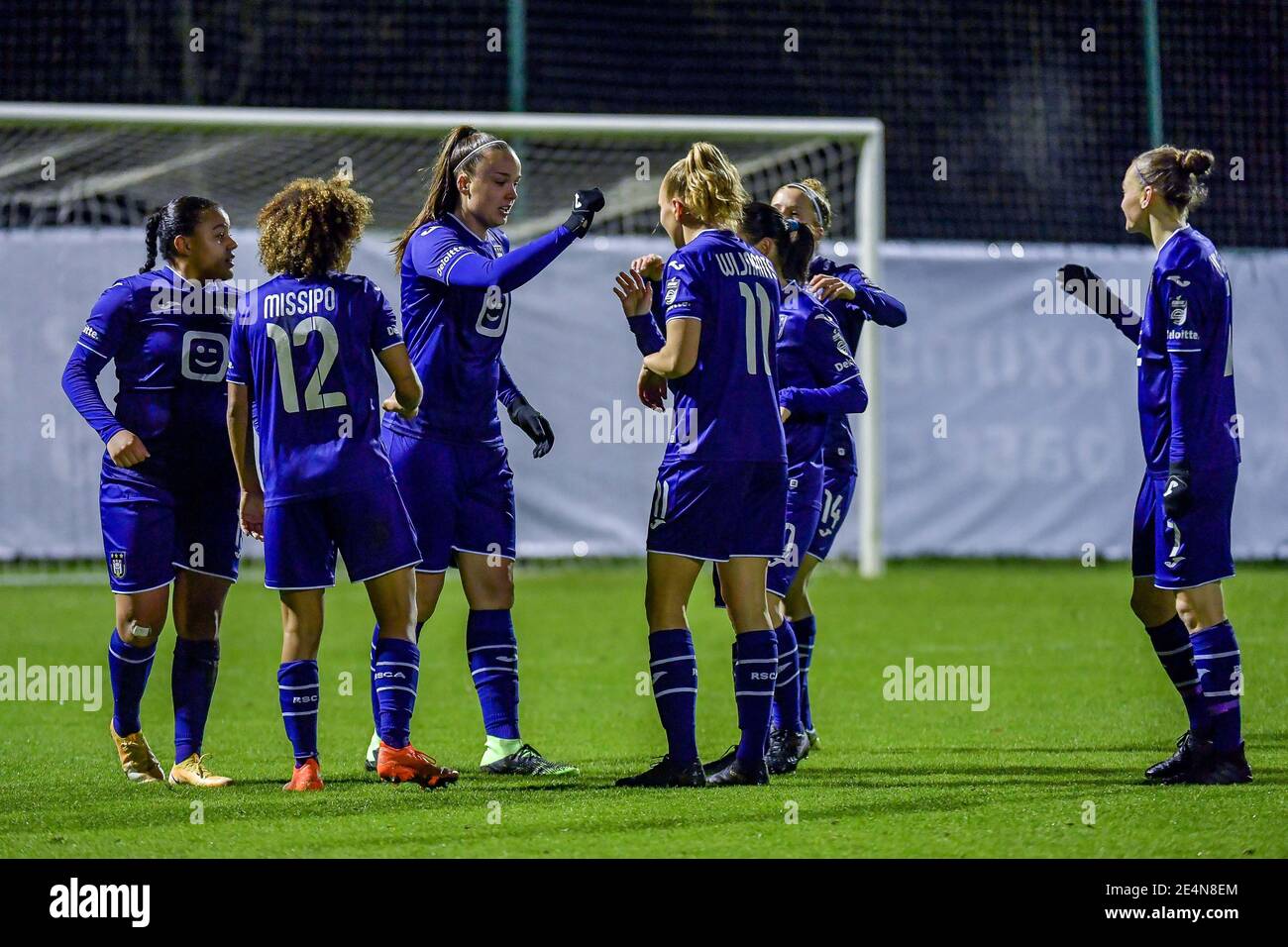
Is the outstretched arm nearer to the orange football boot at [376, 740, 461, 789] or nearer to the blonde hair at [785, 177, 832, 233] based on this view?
the blonde hair at [785, 177, 832, 233]

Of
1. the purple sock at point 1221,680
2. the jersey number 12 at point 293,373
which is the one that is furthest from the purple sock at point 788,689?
the jersey number 12 at point 293,373

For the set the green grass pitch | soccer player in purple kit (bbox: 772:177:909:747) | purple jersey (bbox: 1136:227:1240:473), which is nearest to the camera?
the green grass pitch

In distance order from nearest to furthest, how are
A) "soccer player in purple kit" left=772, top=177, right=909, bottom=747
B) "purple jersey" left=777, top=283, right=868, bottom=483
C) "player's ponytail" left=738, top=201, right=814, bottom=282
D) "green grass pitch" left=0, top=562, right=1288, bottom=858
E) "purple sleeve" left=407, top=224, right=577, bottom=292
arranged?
"green grass pitch" left=0, top=562, right=1288, bottom=858 < "purple sleeve" left=407, top=224, right=577, bottom=292 < "player's ponytail" left=738, top=201, right=814, bottom=282 < "purple jersey" left=777, top=283, right=868, bottom=483 < "soccer player in purple kit" left=772, top=177, right=909, bottom=747

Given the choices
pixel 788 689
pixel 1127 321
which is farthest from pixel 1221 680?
pixel 788 689

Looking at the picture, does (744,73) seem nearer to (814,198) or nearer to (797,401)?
(814,198)

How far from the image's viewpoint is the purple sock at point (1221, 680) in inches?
220

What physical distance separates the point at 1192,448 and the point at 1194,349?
0.32 metres

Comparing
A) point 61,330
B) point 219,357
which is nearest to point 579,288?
point 61,330

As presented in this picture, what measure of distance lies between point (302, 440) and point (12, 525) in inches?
380

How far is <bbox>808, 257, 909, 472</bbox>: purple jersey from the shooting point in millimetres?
6633

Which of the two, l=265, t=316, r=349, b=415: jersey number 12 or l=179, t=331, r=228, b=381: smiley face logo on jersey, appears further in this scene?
l=179, t=331, r=228, b=381: smiley face logo on jersey

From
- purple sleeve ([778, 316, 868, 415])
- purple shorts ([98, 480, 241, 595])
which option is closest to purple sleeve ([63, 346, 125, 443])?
purple shorts ([98, 480, 241, 595])

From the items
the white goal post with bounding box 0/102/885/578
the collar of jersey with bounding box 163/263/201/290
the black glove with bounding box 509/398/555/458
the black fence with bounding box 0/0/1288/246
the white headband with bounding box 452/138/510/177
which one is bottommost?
the black glove with bounding box 509/398/555/458

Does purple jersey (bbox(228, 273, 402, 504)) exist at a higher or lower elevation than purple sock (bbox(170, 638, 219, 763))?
higher
